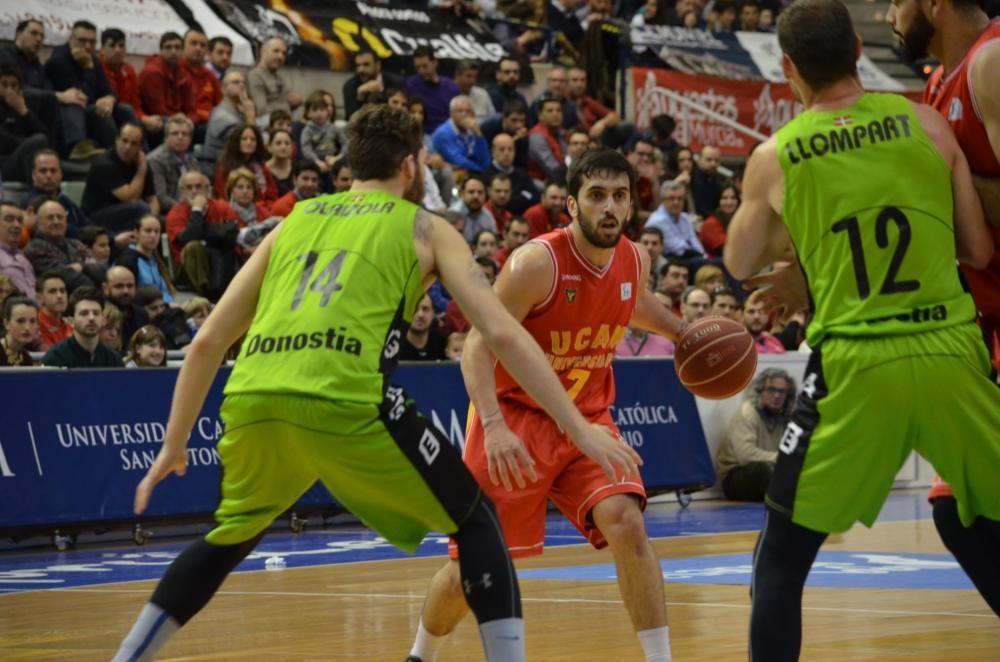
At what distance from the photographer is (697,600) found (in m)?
9.02

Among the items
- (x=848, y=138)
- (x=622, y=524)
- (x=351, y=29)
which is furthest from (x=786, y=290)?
(x=351, y=29)

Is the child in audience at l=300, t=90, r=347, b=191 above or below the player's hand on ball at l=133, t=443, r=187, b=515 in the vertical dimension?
below

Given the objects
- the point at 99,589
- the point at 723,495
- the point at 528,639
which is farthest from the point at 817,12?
the point at 723,495

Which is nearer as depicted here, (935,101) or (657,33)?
(935,101)

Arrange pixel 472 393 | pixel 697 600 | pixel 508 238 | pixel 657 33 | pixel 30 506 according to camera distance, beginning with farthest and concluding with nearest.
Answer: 1. pixel 657 33
2. pixel 508 238
3. pixel 30 506
4. pixel 697 600
5. pixel 472 393

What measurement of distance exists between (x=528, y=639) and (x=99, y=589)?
11.5 ft

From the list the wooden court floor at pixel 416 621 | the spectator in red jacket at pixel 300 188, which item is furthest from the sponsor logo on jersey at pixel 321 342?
the spectator in red jacket at pixel 300 188

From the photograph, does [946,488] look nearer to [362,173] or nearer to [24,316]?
[362,173]

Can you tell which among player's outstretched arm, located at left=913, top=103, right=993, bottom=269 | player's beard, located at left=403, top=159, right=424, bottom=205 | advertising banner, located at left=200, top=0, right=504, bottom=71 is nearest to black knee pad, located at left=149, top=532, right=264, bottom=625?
player's beard, located at left=403, top=159, right=424, bottom=205

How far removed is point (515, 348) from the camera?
488 centimetres

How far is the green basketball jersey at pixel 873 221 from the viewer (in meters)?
4.68

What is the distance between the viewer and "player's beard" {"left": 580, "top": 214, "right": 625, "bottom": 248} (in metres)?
6.95

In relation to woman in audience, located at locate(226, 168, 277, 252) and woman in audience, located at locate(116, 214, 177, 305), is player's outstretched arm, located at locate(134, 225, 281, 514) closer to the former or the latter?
woman in audience, located at locate(116, 214, 177, 305)

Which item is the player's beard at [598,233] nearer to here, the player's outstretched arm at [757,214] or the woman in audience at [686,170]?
the player's outstretched arm at [757,214]
